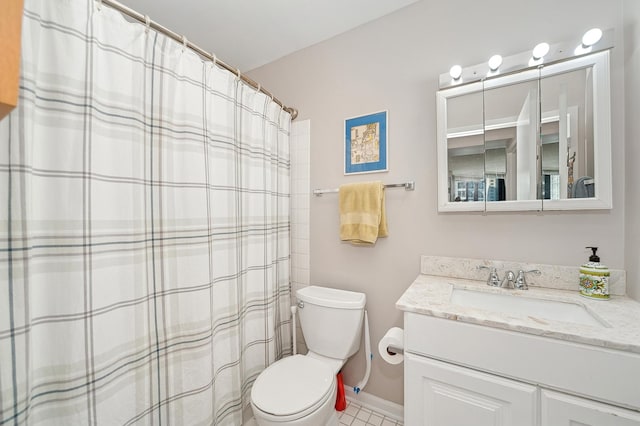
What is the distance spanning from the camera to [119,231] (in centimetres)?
85

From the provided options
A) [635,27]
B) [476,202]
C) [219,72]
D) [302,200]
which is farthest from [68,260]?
[635,27]

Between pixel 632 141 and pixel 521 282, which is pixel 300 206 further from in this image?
pixel 632 141

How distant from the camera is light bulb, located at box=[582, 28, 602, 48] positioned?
3.18 ft

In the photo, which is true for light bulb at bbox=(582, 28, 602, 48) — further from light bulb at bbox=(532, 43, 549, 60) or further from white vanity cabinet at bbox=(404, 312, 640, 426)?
white vanity cabinet at bbox=(404, 312, 640, 426)

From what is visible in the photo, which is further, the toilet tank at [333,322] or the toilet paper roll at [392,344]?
the toilet tank at [333,322]

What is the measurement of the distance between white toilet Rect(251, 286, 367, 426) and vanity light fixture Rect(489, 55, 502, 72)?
1339mm

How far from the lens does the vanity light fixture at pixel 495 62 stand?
1123mm

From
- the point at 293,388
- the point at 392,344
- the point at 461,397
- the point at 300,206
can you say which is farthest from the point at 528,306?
the point at 300,206

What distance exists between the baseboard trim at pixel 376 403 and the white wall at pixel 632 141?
123cm

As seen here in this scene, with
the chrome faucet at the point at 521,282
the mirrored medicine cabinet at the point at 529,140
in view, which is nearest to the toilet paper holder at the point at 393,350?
the chrome faucet at the point at 521,282

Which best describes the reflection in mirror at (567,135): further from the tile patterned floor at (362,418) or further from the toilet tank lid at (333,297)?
the tile patterned floor at (362,418)

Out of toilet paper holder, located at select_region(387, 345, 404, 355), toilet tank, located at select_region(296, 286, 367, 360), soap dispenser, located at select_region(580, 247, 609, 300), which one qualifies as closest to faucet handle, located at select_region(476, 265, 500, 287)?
soap dispenser, located at select_region(580, 247, 609, 300)

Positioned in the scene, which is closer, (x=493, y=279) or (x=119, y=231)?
(x=119, y=231)

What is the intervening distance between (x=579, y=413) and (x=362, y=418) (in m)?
1.08
